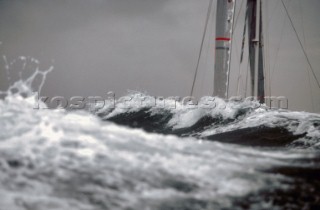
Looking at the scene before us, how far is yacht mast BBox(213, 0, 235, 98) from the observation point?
24897 millimetres

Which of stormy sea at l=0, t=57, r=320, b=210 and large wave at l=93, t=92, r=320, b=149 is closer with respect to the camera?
stormy sea at l=0, t=57, r=320, b=210

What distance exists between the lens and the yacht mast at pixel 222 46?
2490cm

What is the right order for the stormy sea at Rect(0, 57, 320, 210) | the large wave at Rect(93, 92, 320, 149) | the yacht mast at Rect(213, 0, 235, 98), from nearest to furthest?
the stormy sea at Rect(0, 57, 320, 210), the large wave at Rect(93, 92, 320, 149), the yacht mast at Rect(213, 0, 235, 98)

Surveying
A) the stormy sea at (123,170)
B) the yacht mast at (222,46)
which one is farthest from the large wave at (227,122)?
the stormy sea at (123,170)

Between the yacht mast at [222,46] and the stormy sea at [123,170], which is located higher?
the yacht mast at [222,46]

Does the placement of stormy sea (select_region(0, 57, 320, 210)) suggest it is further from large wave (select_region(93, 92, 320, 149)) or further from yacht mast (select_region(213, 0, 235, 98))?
yacht mast (select_region(213, 0, 235, 98))

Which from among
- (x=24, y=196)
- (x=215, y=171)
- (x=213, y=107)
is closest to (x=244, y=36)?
(x=213, y=107)

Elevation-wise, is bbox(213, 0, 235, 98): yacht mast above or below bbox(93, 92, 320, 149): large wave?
above

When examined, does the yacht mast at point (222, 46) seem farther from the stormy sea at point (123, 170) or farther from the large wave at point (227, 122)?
the stormy sea at point (123, 170)

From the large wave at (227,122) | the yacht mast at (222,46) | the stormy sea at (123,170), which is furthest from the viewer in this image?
the yacht mast at (222,46)

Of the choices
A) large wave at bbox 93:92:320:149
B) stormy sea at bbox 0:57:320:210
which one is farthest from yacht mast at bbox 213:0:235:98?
stormy sea at bbox 0:57:320:210

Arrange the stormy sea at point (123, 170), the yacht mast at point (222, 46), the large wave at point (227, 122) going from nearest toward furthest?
the stormy sea at point (123, 170), the large wave at point (227, 122), the yacht mast at point (222, 46)

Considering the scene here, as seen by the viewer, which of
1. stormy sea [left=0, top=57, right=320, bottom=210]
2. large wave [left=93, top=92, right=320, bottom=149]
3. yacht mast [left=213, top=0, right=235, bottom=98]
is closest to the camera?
stormy sea [left=0, top=57, right=320, bottom=210]

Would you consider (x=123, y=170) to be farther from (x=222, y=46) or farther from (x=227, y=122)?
(x=222, y=46)
